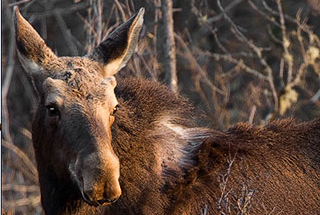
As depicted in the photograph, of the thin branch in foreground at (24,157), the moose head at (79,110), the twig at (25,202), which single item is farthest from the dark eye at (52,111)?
the thin branch in foreground at (24,157)

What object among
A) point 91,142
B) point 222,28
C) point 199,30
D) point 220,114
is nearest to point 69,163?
point 91,142

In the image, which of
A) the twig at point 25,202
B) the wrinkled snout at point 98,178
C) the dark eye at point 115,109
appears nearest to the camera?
the wrinkled snout at point 98,178

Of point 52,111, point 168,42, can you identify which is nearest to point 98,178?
point 52,111

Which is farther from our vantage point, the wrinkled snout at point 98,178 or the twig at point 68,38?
the twig at point 68,38

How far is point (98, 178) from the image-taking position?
18.2ft

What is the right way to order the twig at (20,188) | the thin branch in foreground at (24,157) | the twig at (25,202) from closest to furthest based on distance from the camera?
the twig at (25,202), the twig at (20,188), the thin branch in foreground at (24,157)

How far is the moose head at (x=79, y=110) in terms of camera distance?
222 inches

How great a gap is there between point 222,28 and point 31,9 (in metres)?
4.43

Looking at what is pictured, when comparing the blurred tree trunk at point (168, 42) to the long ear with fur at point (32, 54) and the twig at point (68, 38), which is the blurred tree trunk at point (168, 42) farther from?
the long ear with fur at point (32, 54)

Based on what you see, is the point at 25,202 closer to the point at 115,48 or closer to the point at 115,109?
the point at 115,48

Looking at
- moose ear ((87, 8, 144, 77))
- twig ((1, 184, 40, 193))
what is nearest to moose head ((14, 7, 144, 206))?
moose ear ((87, 8, 144, 77))

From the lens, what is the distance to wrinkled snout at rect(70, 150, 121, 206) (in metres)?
5.57

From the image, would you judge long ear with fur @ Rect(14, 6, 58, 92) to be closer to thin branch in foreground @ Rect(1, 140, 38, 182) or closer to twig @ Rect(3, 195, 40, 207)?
twig @ Rect(3, 195, 40, 207)

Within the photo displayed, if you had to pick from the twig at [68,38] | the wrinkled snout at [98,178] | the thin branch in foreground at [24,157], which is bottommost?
the thin branch in foreground at [24,157]
